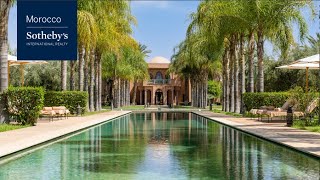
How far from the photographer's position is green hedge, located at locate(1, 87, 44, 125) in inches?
827

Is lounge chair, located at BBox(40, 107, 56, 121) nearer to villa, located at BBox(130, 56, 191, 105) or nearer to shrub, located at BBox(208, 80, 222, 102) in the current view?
shrub, located at BBox(208, 80, 222, 102)

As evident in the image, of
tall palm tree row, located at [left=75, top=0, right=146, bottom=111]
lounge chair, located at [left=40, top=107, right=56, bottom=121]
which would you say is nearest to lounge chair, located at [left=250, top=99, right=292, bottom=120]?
tall palm tree row, located at [left=75, top=0, right=146, bottom=111]

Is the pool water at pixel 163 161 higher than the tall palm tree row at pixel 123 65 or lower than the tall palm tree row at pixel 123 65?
lower

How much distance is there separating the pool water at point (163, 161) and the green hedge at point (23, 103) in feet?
19.6

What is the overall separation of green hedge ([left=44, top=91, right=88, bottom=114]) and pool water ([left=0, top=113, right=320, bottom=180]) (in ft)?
52.2

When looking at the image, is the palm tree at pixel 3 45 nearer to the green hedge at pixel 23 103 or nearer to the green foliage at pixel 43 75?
the green hedge at pixel 23 103

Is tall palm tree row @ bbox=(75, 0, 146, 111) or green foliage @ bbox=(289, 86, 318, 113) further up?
tall palm tree row @ bbox=(75, 0, 146, 111)

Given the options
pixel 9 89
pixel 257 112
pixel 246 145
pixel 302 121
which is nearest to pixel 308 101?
pixel 302 121

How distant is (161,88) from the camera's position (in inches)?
3282

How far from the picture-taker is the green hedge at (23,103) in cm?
2102

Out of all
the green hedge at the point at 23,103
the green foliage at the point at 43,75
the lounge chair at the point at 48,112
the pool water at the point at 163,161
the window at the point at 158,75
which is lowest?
the pool water at the point at 163,161

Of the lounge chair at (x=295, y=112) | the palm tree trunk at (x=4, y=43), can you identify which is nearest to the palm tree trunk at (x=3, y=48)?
the palm tree trunk at (x=4, y=43)

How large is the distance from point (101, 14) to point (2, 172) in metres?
25.9

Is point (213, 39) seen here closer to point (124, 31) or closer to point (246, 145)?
point (124, 31)
